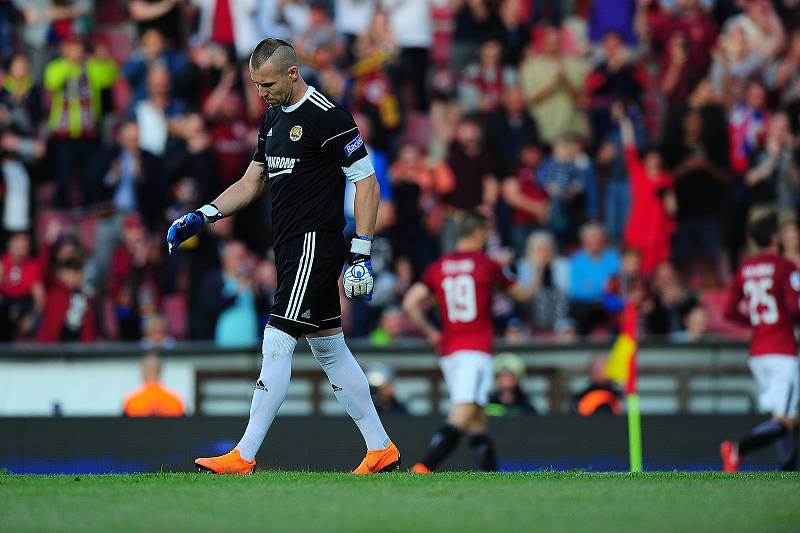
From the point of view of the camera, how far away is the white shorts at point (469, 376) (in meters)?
12.2

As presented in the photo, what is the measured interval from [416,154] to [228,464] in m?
9.87

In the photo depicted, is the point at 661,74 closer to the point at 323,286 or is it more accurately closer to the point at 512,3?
the point at 512,3

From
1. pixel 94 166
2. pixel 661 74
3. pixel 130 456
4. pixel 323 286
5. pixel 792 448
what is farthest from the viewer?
pixel 661 74

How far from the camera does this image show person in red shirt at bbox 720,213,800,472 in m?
12.5

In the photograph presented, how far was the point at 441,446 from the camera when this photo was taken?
11938 millimetres

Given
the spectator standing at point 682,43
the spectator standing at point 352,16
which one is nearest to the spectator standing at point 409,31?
the spectator standing at point 352,16

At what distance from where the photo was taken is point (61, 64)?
18.8 m

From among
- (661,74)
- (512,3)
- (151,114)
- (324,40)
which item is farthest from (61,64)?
(661,74)

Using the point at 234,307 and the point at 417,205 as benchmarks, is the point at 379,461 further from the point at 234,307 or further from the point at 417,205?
the point at 417,205

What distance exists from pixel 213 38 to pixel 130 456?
24.3ft

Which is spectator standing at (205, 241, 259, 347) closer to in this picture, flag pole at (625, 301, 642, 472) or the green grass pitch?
flag pole at (625, 301, 642, 472)

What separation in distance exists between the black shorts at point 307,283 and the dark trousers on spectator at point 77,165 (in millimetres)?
9986

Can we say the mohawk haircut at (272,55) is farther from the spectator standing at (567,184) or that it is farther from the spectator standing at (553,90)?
the spectator standing at (553,90)

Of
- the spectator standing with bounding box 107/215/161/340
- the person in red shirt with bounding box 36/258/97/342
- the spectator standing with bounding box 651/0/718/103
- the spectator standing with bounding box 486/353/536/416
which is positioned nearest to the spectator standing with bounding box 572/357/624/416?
the spectator standing with bounding box 486/353/536/416
